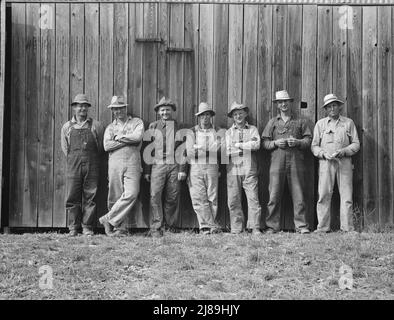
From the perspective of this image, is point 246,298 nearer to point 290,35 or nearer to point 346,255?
point 346,255

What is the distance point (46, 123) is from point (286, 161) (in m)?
3.98

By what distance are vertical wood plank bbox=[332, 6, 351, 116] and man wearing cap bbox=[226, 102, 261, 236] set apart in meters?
1.56

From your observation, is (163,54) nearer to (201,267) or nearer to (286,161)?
(286,161)

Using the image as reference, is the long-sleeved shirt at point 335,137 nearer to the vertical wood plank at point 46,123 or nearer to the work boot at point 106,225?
the work boot at point 106,225

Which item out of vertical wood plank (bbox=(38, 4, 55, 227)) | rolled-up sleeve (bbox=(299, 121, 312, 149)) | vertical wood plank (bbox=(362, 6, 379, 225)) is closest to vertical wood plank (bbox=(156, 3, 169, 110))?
vertical wood plank (bbox=(38, 4, 55, 227))

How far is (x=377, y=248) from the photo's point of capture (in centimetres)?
765

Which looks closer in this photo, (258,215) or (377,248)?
(377,248)

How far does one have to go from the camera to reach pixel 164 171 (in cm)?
970

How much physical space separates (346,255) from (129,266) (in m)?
2.60

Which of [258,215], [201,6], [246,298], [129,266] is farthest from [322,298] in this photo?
[201,6]

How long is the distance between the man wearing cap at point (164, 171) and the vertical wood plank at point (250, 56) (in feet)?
4.08

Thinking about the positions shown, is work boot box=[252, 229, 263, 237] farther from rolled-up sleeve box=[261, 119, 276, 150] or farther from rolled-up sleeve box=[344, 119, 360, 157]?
rolled-up sleeve box=[344, 119, 360, 157]

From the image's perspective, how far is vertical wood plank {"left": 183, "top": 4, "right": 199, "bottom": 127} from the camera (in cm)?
1005
